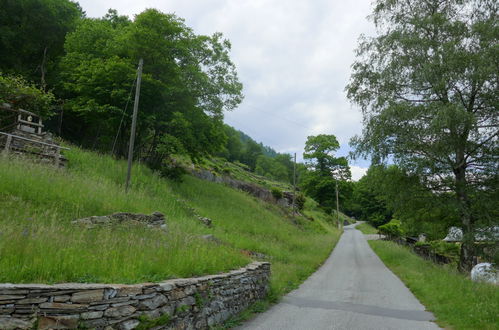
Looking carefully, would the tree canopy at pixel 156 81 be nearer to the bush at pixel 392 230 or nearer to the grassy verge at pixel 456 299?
the grassy verge at pixel 456 299

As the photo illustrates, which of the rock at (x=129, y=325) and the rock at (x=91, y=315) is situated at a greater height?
the rock at (x=91, y=315)

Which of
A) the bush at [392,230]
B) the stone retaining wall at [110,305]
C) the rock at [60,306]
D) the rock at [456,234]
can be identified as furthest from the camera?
the bush at [392,230]

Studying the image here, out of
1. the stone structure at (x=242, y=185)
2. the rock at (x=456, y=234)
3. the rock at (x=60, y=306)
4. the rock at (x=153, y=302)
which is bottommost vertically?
the rock at (x=153, y=302)

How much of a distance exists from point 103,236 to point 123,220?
10.1ft

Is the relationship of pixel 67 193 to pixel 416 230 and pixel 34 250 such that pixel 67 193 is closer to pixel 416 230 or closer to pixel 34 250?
pixel 34 250

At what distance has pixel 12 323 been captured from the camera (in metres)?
3.35

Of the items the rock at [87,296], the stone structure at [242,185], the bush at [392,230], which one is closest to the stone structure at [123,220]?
the rock at [87,296]

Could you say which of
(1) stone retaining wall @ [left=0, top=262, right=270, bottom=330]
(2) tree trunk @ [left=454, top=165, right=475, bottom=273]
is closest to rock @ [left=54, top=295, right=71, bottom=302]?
(1) stone retaining wall @ [left=0, top=262, right=270, bottom=330]

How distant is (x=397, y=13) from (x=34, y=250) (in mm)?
19194

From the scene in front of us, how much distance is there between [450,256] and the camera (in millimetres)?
22875

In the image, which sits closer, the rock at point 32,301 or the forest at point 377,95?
the rock at point 32,301

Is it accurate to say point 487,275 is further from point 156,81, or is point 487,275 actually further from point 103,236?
point 156,81

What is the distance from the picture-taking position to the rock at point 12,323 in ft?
10.8

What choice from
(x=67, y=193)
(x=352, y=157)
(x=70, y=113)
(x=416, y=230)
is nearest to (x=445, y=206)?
(x=416, y=230)
